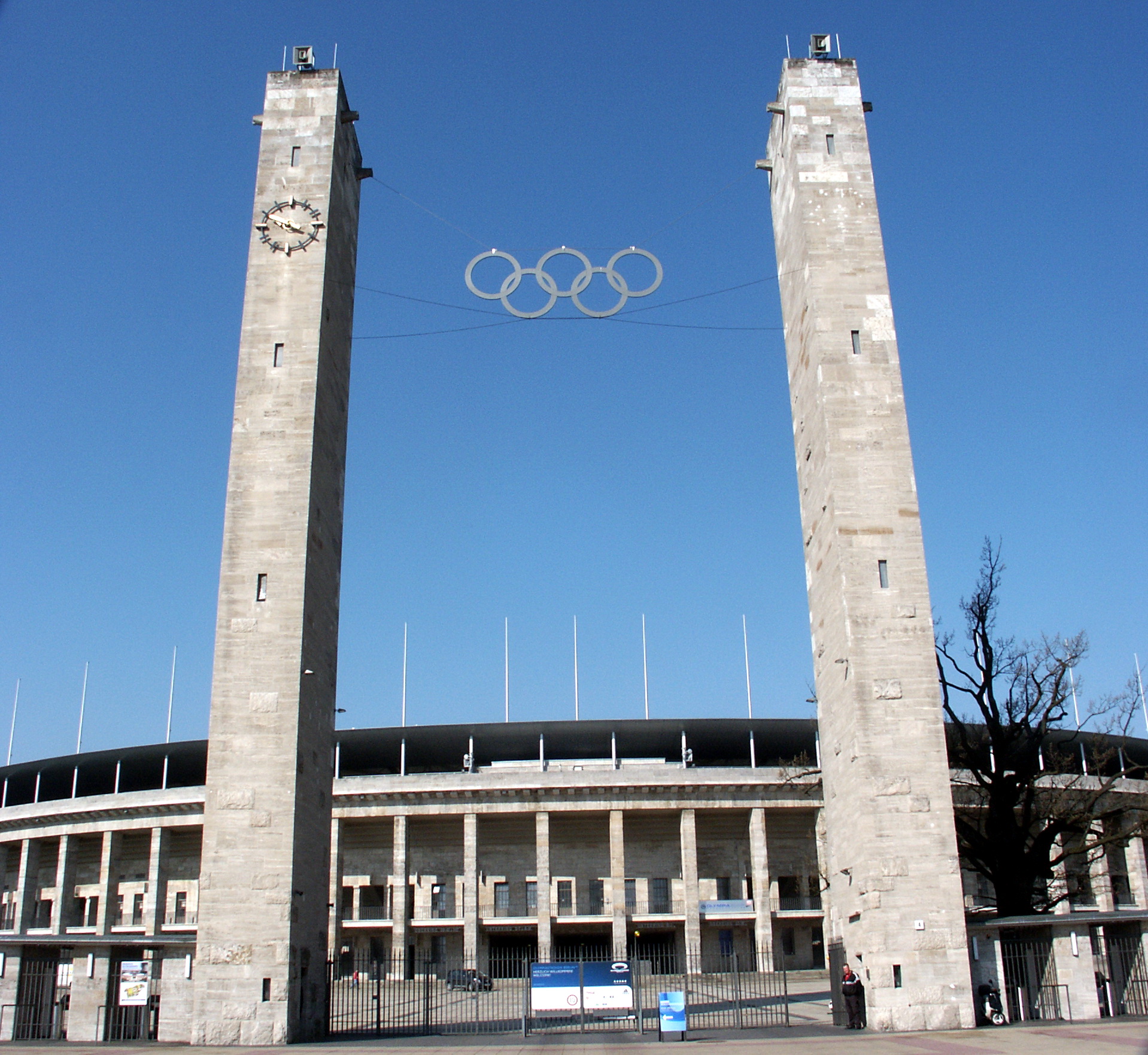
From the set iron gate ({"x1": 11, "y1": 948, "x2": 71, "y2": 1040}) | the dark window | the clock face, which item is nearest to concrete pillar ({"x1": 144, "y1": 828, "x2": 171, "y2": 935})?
the dark window

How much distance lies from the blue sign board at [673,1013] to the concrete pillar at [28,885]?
169ft

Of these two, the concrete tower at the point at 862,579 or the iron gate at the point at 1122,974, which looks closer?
the concrete tower at the point at 862,579

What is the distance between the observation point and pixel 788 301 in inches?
1273

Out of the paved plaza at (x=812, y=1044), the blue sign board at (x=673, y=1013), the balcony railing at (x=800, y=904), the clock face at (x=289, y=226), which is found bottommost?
the paved plaza at (x=812, y=1044)

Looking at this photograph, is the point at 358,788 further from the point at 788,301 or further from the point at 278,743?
the point at 788,301

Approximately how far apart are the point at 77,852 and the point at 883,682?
53.4 meters

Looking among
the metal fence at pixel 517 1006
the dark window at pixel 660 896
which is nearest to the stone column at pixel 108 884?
the metal fence at pixel 517 1006

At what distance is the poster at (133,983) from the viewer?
24.8 metres

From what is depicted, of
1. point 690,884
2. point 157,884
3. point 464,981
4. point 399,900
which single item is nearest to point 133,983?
point 464,981

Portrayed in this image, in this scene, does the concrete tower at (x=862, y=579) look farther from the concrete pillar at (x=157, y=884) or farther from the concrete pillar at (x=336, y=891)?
the concrete pillar at (x=157, y=884)

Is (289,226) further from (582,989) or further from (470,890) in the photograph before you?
(470,890)

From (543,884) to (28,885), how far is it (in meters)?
30.2

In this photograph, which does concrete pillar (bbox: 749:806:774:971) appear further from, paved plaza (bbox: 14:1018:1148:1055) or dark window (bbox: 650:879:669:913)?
paved plaza (bbox: 14:1018:1148:1055)

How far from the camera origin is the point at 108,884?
59.3 m
